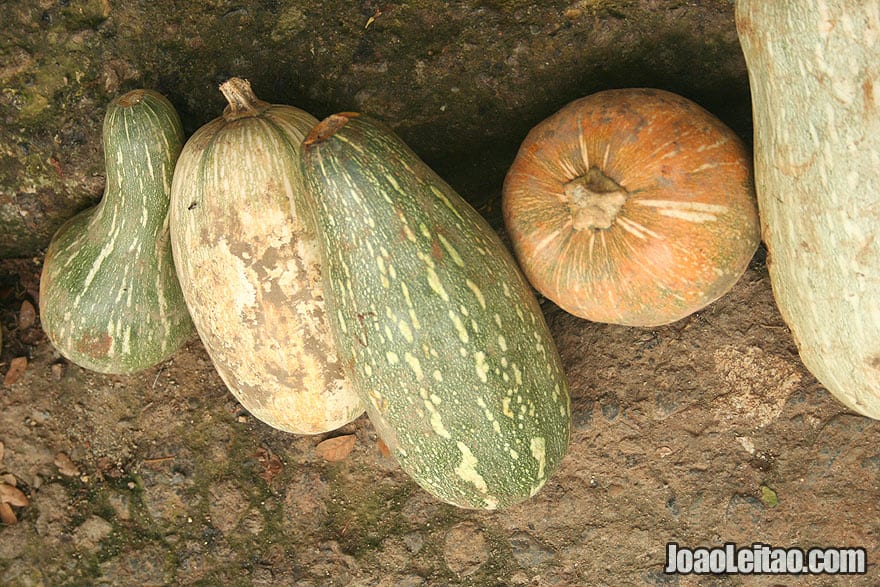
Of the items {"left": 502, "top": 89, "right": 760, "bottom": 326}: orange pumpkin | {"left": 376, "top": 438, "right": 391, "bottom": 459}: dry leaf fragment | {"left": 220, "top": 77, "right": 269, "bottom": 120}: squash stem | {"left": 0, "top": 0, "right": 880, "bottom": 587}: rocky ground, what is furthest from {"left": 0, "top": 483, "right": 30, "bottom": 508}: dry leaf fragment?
{"left": 502, "top": 89, "right": 760, "bottom": 326}: orange pumpkin

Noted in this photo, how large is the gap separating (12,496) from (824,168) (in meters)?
3.29

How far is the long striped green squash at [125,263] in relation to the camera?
8.86 ft

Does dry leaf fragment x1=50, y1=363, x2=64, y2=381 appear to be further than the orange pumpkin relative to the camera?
Yes

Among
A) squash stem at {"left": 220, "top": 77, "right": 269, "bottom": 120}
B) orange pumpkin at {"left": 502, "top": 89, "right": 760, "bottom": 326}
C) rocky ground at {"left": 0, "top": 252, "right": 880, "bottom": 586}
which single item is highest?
squash stem at {"left": 220, "top": 77, "right": 269, "bottom": 120}

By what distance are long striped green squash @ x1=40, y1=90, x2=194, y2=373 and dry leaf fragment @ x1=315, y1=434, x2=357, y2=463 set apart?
0.69m

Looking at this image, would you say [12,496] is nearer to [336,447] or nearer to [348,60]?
[336,447]

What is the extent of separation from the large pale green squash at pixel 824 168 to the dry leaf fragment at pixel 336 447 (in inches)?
67.9

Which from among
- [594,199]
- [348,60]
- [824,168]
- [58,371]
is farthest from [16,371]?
[824,168]

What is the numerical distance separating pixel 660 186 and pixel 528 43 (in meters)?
0.79

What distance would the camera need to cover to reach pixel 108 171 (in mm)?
2770

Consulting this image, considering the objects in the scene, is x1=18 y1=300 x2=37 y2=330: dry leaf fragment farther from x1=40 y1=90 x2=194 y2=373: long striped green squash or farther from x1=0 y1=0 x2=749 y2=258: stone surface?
x1=0 y1=0 x2=749 y2=258: stone surface

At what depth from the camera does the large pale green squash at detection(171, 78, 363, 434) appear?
8.07ft

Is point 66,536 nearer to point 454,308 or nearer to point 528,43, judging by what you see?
point 454,308

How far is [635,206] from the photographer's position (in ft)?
8.13
